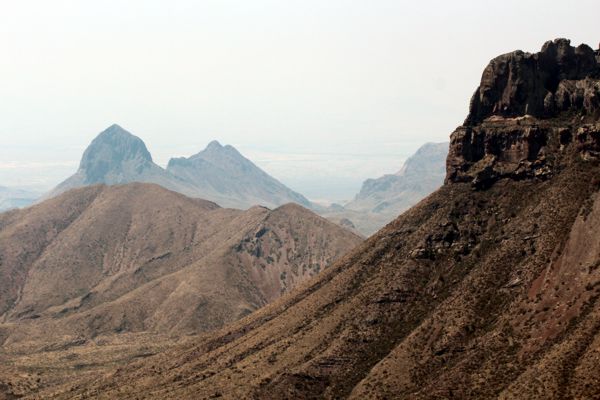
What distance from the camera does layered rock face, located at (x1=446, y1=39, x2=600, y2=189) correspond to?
16375 centimetres

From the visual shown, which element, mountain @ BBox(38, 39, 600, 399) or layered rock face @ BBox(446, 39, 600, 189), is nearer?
mountain @ BBox(38, 39, 600, 399)

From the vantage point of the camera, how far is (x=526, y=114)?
172375 mm

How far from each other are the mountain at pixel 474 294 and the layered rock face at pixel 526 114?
0.94 ft

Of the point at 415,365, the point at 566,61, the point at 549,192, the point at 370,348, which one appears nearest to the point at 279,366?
the point at 370,348

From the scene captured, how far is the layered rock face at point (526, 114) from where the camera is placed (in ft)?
537

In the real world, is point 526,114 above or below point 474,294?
above

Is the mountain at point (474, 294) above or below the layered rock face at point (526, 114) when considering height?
below

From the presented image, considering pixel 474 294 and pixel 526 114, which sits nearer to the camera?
pixel 474 294

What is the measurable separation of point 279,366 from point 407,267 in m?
32.4

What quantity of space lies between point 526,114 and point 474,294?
47.4 meters

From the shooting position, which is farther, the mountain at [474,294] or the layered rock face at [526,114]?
the layered rock face at [526,114]

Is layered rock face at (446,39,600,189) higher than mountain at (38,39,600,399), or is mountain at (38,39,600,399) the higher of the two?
layered rock face at (446,39,600,189)

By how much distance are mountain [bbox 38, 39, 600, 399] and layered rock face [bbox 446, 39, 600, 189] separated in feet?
0.94

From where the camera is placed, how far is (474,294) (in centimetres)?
14475
